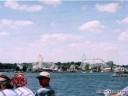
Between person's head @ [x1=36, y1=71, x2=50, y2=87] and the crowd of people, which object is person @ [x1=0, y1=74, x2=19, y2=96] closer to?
the crowd of people

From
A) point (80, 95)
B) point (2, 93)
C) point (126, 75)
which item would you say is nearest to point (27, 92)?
point (2, 93)

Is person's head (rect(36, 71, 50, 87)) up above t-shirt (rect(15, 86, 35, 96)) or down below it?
above

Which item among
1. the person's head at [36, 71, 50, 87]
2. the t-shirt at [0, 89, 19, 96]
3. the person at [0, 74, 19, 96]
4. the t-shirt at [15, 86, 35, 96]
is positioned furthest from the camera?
the person's head at [36, 71, 50, 87]

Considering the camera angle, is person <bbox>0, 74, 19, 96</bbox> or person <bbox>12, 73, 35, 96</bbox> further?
person <bbox>12, 73, 35, 96</bbox>

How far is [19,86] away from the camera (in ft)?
27.8

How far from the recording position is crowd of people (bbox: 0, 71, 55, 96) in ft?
26.0

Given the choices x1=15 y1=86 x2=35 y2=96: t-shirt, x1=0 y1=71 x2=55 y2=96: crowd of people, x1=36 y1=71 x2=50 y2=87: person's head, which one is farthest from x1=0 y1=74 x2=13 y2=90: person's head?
x1=36 y1=71 x2=50 y2=87: person's head

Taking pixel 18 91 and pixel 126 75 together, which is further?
pixel 126 75

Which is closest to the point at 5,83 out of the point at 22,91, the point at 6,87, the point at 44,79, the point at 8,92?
the point at 6,87

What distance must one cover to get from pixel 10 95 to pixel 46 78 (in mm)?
1010

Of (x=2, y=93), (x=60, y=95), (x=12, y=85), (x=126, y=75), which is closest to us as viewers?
(x=2, y=93)

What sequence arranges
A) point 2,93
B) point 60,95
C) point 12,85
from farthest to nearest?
point 60,95 < point 12,85 < point 2,93

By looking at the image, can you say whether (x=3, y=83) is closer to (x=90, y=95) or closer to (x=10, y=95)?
(x=10, y=95)

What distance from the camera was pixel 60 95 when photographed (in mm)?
64562
